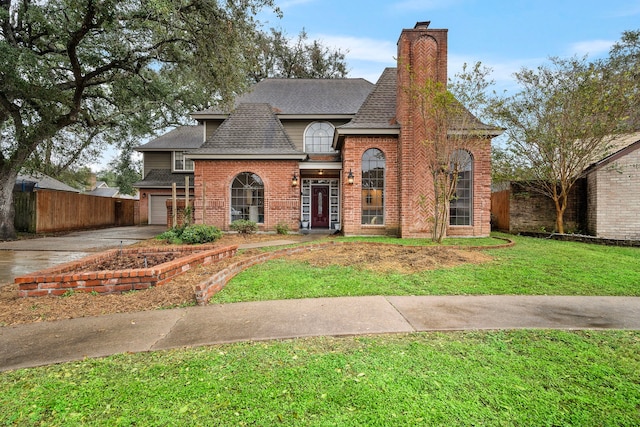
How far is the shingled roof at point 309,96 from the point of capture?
15164 mm

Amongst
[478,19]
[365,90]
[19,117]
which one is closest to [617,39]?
[478,19]

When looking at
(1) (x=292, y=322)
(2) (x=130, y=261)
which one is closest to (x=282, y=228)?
(2) (x=130, y=261)

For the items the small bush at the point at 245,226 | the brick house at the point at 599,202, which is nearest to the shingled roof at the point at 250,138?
the small bush at the point at 245,226

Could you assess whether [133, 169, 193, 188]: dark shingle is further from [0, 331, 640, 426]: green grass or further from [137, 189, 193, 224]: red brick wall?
[0, 331, 640, 426]: green grass

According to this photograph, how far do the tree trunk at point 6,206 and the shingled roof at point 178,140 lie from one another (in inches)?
330

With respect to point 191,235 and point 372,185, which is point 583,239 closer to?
point 372,185

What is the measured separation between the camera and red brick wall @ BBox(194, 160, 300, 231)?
12797mm

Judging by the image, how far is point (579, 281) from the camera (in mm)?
5074

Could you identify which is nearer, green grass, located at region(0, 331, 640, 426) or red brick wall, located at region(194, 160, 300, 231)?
green grass, located at region(0, 331, 640, 426)

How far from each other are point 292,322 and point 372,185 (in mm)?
9183

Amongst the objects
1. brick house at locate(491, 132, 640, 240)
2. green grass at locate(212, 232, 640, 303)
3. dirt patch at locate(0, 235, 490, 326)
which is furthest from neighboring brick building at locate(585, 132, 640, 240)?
dirt patch at locate(0, 235, 490, 326)

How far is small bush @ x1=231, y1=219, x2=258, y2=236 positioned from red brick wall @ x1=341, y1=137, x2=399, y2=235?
3621mm

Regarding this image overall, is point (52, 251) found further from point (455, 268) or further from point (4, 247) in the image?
point (455, 268)

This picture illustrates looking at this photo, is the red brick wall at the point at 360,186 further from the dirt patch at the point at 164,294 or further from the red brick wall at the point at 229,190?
the dirt patch at the point at 164,294
